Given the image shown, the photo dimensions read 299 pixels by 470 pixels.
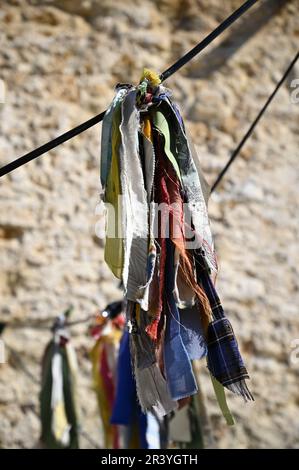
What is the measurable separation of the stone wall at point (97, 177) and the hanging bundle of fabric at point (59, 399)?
1.60 ft

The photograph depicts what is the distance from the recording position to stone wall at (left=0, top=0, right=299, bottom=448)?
12.9ft

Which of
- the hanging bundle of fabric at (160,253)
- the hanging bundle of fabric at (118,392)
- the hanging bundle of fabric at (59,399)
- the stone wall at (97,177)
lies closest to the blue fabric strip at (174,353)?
the hanging bundle of fabric at (160,253)

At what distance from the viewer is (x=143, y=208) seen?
71.3 inches

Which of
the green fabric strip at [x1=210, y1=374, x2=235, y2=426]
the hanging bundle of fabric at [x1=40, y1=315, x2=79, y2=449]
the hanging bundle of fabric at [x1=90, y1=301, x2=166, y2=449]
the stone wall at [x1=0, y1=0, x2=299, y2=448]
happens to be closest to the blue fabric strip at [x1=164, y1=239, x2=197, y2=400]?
the green fabric strip at [x1=210, y1=374, x2=235, y2=426]

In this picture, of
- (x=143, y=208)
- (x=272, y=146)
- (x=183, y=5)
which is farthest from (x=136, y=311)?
(x=183, y=5)

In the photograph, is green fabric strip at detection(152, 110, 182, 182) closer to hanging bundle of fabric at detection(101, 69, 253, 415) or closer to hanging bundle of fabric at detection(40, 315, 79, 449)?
hanging bundle of fabric at detection(101, 69, 253, 415)

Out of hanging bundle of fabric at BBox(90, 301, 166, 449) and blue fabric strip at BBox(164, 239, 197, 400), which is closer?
blue fabric strip at BBox(164, 239, 197, 400)

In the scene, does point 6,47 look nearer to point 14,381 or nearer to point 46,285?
point 46,285

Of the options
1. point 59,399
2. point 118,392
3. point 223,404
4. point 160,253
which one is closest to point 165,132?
point 160,253

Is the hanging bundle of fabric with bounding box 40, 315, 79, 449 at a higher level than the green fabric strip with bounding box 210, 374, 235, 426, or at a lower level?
higher

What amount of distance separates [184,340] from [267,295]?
97.9 inches

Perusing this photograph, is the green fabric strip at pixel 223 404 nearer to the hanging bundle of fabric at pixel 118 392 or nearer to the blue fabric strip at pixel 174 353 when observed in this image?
the blue fabric strip at pixel 174 353

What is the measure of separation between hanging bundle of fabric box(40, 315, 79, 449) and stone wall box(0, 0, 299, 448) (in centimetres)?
49

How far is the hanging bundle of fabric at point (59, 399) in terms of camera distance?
10.7ft
